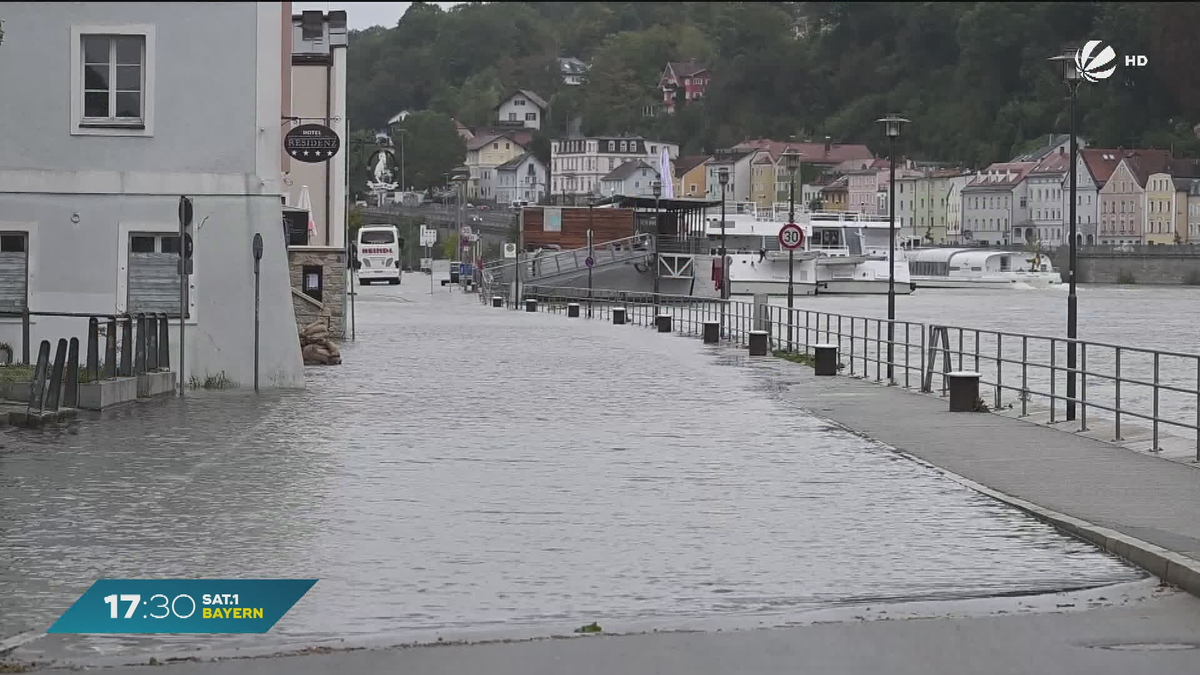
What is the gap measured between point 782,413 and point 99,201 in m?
10.0

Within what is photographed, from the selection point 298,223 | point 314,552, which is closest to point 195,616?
point 314,552

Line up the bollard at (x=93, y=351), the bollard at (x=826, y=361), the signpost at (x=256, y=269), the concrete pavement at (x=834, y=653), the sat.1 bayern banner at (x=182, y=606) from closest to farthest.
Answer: the concrete pavement at (x=834, y=653)
the sat.1 bayern banner at (x=182, y=606)
the bollard at (x=93, y=351)
the signpost at (x=256, y=269)
the bollard at (x=826, y=361)

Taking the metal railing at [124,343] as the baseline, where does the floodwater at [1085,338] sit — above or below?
below

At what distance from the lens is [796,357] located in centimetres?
3678

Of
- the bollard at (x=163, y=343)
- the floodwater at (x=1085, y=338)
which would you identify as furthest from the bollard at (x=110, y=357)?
the floodwater at (x=1085, y=338)

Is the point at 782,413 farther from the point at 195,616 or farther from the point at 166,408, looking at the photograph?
the point at 195,616

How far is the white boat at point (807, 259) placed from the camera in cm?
10969

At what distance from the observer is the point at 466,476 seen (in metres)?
16.2

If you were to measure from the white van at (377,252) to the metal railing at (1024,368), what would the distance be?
3877cm

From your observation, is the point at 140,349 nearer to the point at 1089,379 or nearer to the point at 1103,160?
the point at 1089,379

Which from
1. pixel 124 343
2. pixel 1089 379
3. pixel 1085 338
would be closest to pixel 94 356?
pixel 124 343

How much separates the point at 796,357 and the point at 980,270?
108m

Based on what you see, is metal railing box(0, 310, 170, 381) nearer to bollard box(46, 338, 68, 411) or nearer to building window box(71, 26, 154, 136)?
bollard box(46, 338, 68, 411)

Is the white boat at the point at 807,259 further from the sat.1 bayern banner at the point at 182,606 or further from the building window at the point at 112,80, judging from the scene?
the sat.1 bayern banner at the point at 182,606
